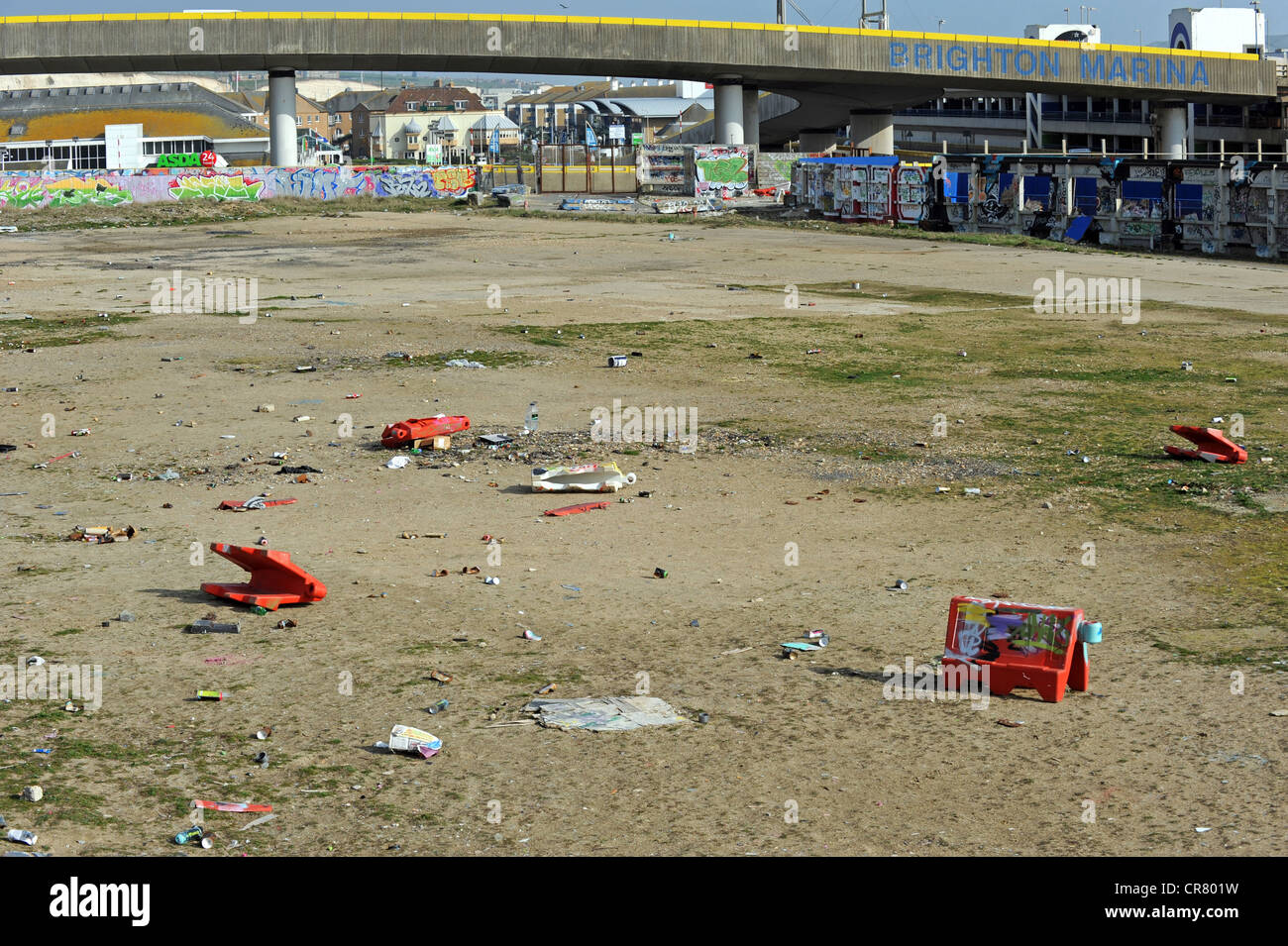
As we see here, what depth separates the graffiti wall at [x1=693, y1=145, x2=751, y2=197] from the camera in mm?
59469

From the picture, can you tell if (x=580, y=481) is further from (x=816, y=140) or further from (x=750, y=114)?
(x=816, y=140)

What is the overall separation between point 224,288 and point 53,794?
23.9 m

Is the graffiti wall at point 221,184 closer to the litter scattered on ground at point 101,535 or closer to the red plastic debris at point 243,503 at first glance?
the red plastic debris at point 243,503

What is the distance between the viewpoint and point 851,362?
1977 cm

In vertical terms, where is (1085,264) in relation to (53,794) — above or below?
above

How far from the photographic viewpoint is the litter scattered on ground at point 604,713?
7387 millimetres

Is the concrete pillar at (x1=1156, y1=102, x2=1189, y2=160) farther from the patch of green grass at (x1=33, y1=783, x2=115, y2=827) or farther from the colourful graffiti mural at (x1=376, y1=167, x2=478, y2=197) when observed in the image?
the patch of green grass at (x1=33, y1=783, x2=115, y2=827)

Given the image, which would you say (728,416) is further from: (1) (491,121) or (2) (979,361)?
(1) (491,121)

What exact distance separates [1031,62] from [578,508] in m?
60.3

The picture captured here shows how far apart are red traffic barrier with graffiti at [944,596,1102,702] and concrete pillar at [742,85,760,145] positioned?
62.7 m
